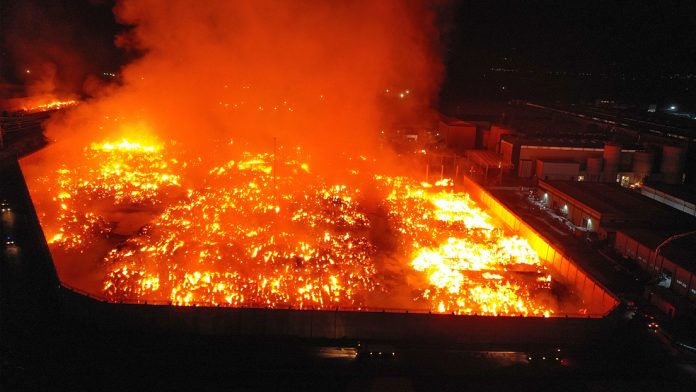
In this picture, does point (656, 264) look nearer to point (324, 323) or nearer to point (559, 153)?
point (324, 323)

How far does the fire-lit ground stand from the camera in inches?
267

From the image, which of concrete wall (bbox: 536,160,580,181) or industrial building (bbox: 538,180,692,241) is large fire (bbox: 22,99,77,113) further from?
industrial building (bbox: 538,180,692,241)

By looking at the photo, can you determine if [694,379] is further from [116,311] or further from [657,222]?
[116,311]

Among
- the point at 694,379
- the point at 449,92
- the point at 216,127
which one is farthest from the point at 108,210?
the point at 449,92

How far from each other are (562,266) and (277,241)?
4.88 m

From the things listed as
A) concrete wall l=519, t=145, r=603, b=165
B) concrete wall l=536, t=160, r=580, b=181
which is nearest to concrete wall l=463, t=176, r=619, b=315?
concrete wall l=536, t=160, r=580, b=181

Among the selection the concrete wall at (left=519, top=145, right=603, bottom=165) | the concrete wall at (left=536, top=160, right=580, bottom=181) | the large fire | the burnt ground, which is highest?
the large fire

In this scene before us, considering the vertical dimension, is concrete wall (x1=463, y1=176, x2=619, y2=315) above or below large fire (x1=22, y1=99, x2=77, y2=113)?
below

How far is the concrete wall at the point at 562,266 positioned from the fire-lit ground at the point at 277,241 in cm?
19

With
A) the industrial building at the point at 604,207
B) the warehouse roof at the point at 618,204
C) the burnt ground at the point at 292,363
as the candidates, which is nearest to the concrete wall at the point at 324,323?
the burnt ground at the point at 292,363

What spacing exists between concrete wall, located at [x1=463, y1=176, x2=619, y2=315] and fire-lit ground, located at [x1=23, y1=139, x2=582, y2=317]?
191 mm

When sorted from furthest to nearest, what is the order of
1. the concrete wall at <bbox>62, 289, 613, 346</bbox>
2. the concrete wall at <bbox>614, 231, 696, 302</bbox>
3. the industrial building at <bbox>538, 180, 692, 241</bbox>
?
the industrial building at <bbox>538, 180, 692, 241</bbox>, the concrete wall at <bbox>614, 231, 696, 302</bbox>, the concrete wall at <bbox>62, 289, 613, 346</bbox>

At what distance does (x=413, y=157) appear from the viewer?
14109mm

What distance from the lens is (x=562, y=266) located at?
24.6ft
